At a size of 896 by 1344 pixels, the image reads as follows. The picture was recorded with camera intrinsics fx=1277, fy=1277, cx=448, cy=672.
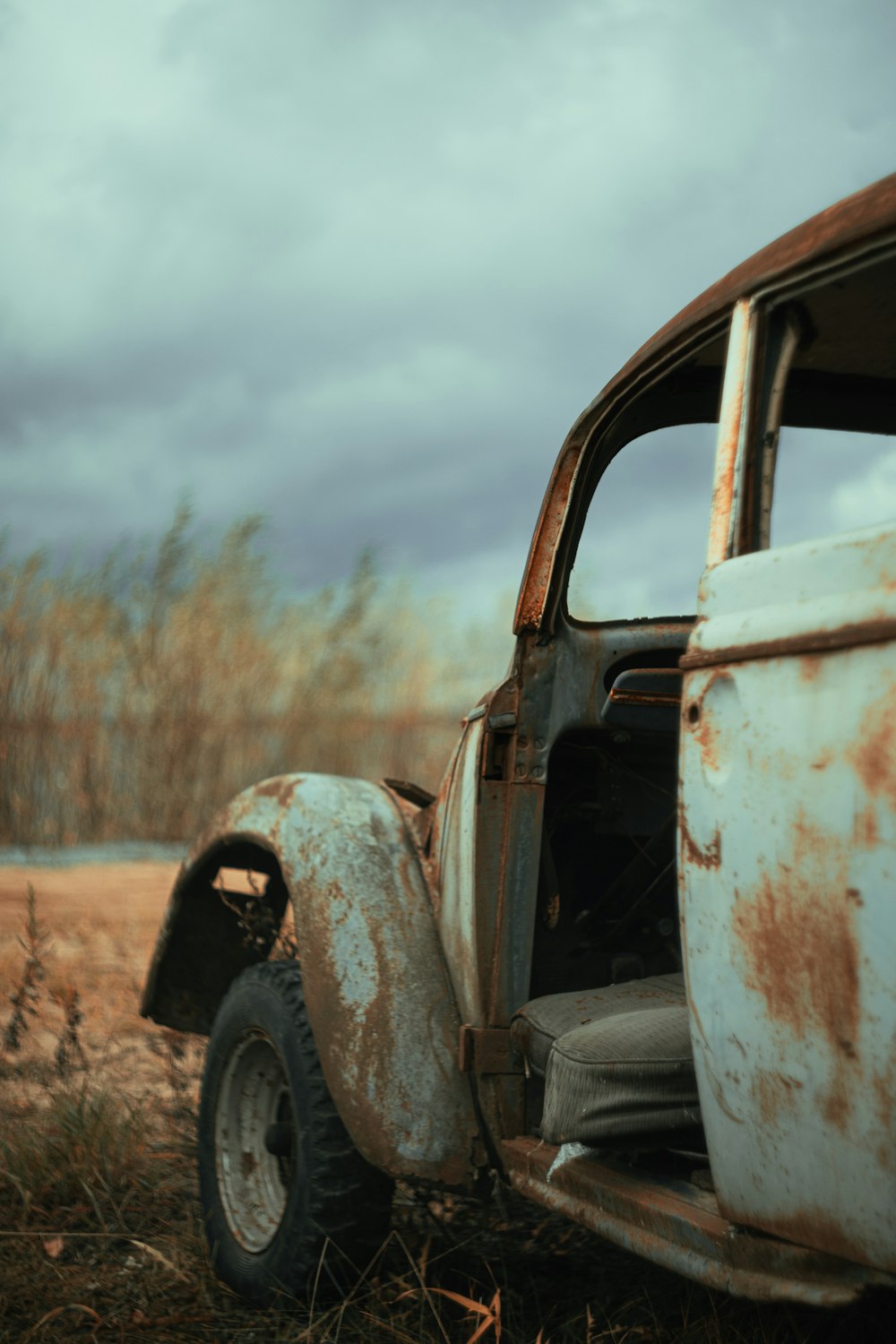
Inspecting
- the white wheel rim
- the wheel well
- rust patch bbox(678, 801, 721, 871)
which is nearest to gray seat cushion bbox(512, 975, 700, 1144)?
rust patch bbox(678, 801, 721, 871)

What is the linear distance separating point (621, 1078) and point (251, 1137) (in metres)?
1.18

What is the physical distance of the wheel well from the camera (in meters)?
3.24

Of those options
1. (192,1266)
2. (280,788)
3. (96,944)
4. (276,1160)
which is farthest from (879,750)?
(96,944)

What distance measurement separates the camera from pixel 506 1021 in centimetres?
240

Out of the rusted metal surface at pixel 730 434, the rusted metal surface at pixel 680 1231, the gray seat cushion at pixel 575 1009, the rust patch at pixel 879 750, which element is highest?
the rusted metal surface at pixel 730 434

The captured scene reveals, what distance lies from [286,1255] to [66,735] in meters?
7.93

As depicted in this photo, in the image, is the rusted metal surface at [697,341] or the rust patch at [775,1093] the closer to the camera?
the rust patch at [775,1093]

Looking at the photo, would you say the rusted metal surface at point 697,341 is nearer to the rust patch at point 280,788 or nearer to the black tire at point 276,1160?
the rust patch at point 280,788

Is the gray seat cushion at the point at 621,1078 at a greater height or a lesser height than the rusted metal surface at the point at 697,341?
lesser

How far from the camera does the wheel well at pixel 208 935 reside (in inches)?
127

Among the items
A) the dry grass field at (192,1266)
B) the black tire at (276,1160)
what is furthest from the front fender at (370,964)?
the dry grass field at (192,1266)

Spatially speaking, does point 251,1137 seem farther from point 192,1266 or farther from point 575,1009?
point 575,1009

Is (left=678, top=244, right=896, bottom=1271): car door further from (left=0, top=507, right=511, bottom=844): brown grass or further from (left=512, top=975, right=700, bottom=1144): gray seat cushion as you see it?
(left=0, top=507, right=511, bottom=844): brown grass

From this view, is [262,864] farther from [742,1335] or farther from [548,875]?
[742,1335]
